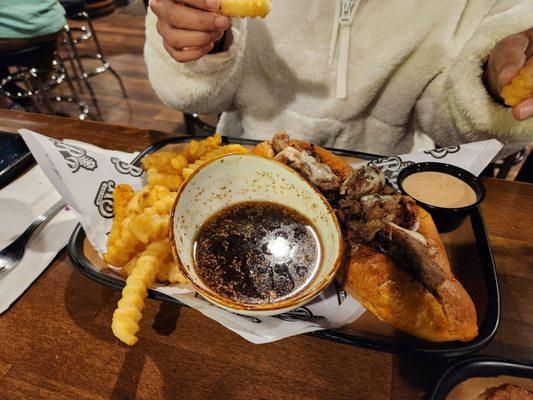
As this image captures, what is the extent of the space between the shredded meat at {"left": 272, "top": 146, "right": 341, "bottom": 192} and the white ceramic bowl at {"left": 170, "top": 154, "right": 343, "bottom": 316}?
0.09m

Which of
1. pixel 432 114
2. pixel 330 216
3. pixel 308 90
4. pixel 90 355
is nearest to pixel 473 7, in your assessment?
pixel 432 114

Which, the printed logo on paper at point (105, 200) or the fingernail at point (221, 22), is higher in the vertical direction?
the fingernail at point (221, 22)

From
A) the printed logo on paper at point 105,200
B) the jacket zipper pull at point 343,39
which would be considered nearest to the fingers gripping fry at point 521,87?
the jacket zipper pull at point 343,39

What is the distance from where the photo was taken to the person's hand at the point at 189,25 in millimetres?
1233

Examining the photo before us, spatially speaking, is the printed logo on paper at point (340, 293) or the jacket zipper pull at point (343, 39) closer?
the printed logo on paper at point (340, 293)

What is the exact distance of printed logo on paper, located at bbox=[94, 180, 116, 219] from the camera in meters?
1.23

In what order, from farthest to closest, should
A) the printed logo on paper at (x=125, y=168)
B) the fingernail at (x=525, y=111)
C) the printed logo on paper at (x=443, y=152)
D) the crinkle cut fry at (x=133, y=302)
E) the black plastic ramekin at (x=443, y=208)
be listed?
the printed logo on paper at (x=443, y=152)
the printed logo on paper at (x=125, y=168)
the black plastic ramekin at (x=443, y=208)
the fingernail at (x=525, y=111)
the crinkle cut fry at (x=133, y=302)

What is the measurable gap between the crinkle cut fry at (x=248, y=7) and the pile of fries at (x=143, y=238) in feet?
1.49

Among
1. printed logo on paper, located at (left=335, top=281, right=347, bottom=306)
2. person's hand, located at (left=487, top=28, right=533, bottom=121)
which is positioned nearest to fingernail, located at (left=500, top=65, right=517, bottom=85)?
person's hand, located at (left=487, top=28, right=533, bottom=121)

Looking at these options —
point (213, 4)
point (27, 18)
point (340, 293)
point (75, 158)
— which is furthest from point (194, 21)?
point (27, 18)

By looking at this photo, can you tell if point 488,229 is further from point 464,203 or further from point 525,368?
point 525,368

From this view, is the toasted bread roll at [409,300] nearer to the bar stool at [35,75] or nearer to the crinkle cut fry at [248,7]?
the crinkle cut fry at [248,7]

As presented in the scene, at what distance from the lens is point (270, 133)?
198 cm

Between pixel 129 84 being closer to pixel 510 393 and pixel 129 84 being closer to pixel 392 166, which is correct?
pixel 392 166
